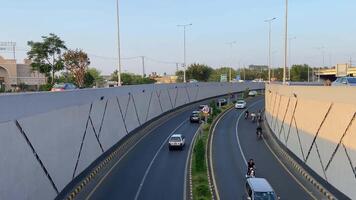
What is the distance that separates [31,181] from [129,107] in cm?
2807

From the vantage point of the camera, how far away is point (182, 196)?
27.5 m

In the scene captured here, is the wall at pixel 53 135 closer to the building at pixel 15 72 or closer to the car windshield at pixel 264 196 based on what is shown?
the car windshield at pixel 264 196

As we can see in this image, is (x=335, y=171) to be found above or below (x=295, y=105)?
below

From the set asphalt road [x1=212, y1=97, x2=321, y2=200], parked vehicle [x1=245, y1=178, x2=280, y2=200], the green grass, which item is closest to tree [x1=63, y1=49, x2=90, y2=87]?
asphalt road [x1=212, y1=97, x2=321, y2=200]

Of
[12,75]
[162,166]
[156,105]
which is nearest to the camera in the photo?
[162,166]

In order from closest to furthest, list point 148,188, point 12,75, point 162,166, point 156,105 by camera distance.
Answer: point 148,188
point 162,166
point 156,105
point 12,75

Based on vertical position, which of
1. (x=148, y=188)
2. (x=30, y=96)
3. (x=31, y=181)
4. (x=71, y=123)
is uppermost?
(x=30, y=96)

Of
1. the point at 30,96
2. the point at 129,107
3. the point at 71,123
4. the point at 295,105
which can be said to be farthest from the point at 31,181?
the point at 129,107

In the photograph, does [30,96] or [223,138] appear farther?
[223,138]

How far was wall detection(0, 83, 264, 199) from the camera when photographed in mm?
20172

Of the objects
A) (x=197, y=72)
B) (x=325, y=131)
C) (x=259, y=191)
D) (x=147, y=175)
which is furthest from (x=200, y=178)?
(x=197, y=72)

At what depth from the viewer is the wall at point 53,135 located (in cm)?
2017

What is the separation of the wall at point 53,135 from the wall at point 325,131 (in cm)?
1587

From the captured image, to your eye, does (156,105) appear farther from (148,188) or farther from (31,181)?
(31,181)
